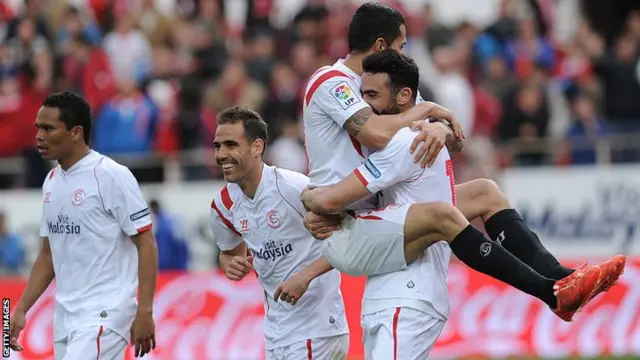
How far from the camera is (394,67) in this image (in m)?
8.78

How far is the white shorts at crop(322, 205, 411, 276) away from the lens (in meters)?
8.84

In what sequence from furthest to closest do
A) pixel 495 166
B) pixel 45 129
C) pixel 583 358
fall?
pixel 495 166
pixel 583 358
pixel 45 129

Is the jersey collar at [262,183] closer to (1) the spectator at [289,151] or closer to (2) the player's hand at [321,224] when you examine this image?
(2) the player's hand at [321,224]

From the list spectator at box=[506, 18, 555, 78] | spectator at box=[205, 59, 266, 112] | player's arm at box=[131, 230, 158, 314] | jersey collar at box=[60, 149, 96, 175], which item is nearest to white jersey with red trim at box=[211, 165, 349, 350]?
player's arm at box=[131, 230, 158, 314]

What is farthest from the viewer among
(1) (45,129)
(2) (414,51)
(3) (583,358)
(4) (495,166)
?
(2) (414,51)

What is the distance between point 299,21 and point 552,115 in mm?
4102

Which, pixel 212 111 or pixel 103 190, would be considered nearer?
pixel 103 190

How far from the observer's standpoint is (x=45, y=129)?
9.79 meters

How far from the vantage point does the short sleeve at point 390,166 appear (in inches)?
343

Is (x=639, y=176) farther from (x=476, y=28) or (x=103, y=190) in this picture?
(x=103, y=190)

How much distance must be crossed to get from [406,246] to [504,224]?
2.44 feet

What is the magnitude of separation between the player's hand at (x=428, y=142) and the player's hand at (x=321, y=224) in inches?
28.7

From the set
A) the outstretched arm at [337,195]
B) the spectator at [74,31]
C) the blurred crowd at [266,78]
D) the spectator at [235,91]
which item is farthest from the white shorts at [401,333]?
the spectator at [74,31]

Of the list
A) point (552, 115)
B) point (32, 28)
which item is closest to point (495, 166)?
point (552, 115)
